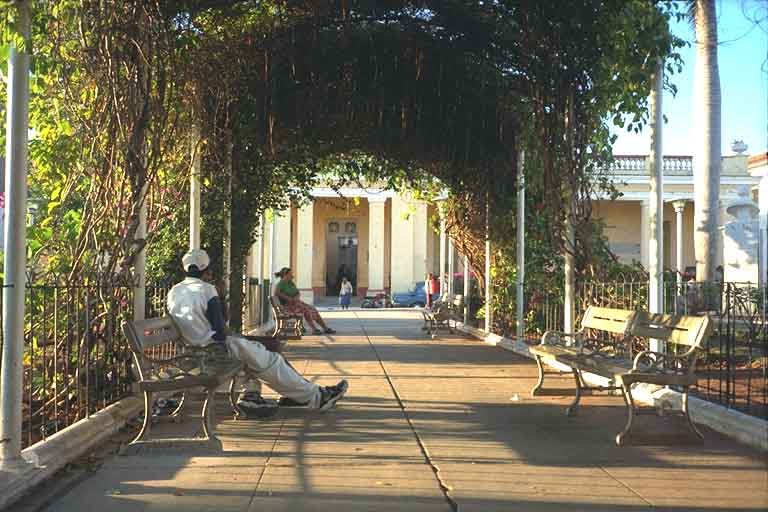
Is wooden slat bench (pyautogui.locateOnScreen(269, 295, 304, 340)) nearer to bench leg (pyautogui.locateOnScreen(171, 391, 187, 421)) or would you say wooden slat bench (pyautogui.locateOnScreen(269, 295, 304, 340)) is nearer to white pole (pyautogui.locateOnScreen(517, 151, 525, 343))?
white pole (pyautogui.locateOnScreen(517, 151, 525, 343))

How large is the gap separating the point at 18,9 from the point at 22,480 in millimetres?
2555

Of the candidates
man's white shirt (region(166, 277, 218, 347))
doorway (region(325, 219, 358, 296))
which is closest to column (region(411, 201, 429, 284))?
doorway (region(325, 219, 358, 296))

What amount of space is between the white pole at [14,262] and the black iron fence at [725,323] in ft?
16.4

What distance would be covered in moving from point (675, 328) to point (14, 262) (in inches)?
191

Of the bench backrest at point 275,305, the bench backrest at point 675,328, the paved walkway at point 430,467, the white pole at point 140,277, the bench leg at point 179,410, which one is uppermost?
Result: the white pole at point 140,277

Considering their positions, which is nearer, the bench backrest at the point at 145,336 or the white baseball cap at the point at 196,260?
the bench backrest at the point at 145,336

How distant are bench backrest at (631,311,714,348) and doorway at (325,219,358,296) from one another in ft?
123

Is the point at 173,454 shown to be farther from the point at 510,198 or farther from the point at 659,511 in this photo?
the point at 510,198

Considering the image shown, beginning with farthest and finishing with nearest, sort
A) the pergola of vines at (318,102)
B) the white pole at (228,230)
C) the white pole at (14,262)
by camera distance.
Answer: the white pole at (228,230)
the pergola of vines at (318,102)
the white pole at (14,262)

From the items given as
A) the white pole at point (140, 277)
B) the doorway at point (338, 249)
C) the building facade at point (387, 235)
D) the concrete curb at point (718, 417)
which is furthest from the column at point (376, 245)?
the white pole at point (140, 277)

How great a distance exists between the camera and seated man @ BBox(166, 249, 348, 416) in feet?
24.3

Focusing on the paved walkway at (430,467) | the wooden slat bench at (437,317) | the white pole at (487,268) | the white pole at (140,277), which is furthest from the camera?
the wooden slat bench at (437,317)

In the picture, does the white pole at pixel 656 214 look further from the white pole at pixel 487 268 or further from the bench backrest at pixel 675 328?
the white pole at pixel 487 268

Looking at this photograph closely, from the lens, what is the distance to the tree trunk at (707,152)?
1567cm
